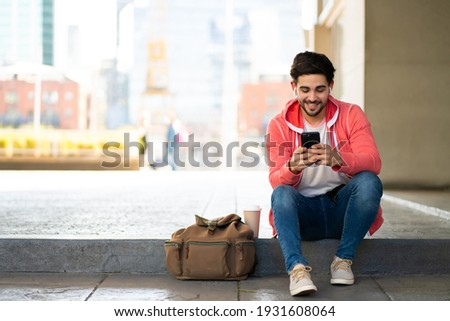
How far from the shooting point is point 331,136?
138 inches

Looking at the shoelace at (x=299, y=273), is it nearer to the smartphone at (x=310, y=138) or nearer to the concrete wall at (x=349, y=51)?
the smartphone at (x=310, y=138)

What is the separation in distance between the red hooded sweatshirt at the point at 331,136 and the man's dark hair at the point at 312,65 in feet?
0.69

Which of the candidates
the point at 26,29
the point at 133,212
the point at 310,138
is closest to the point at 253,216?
the point at 310,138

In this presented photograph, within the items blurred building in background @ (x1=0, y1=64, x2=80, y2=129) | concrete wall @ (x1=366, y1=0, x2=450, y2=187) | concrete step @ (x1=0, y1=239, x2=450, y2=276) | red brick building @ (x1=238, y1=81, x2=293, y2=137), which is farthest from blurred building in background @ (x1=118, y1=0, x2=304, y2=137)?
concrete step @ (x1=0, y1=239, x2=450, y2=276)

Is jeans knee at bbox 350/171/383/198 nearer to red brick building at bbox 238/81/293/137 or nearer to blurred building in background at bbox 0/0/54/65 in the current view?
blurred building in background at bbox 0/0/54/65

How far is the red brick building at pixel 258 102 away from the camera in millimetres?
70000

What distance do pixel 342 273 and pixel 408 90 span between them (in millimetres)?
4620

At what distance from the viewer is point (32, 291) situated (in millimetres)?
3258

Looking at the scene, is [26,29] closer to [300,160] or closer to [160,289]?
[160,289]

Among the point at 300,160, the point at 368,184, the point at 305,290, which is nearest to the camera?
the point at 305,290

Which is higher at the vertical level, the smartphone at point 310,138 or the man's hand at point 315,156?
the smartphone at point 310,138

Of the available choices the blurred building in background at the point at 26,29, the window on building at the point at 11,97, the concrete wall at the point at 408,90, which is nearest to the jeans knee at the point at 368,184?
the concrete wall at the point at 408,90

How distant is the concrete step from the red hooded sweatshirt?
1.02ft

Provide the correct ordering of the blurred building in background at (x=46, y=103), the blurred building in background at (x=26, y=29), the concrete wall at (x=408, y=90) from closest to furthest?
the concrete wall at (x=408, y=90)
the blurred building in background at (x=26, y=29)
the blurred building in background at (x=46, y=103)
